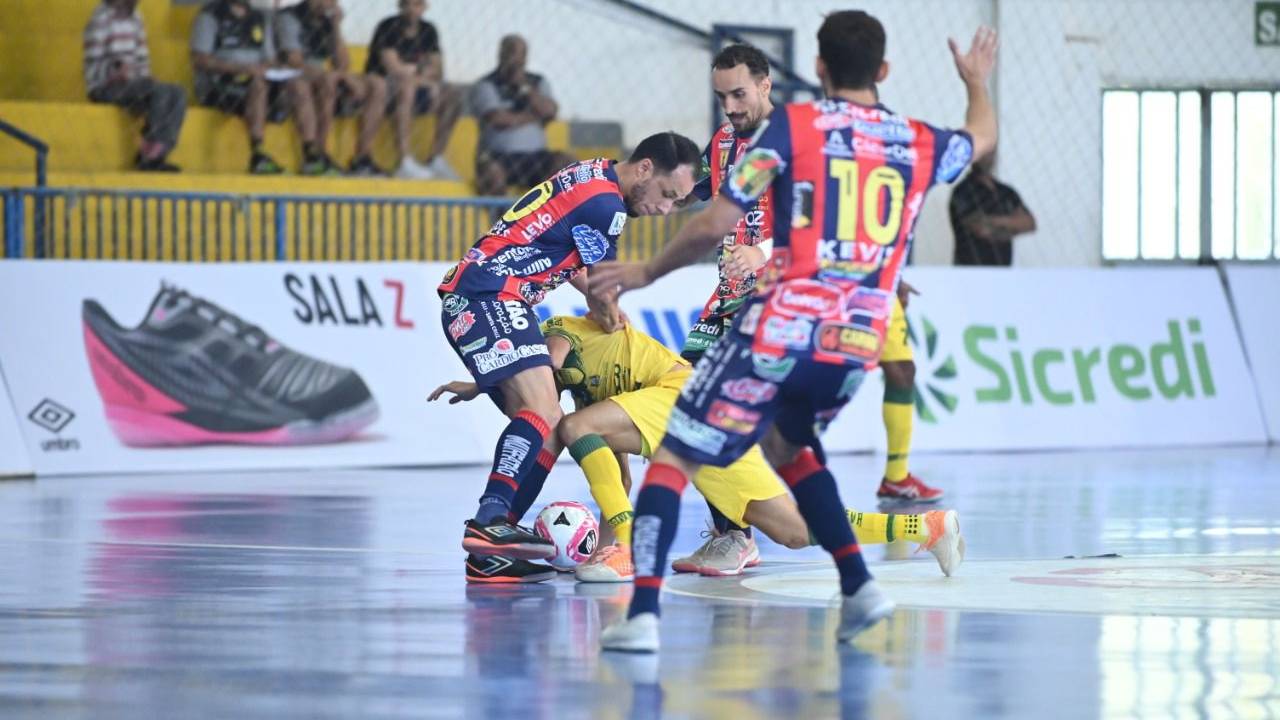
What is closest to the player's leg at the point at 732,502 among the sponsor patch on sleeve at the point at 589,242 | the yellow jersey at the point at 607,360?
the yellow jersey at the point at 607,360

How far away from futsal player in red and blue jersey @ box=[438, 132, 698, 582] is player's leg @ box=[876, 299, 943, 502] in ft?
11.1

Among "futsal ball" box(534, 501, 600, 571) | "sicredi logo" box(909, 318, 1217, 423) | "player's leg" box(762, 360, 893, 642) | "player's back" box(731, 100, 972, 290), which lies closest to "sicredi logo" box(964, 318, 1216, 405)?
"sicredi logo" box(909, 318, 1217, 423)

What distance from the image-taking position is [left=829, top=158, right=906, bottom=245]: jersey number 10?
5.89 m

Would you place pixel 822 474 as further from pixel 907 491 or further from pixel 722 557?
pixel 907 491

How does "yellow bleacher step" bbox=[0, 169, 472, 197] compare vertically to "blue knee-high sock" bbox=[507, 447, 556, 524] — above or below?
above

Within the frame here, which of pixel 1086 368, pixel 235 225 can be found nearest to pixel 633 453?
pixel 235 225

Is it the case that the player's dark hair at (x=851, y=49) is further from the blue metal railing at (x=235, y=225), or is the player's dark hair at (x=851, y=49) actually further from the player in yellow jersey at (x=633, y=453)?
the blue metal railing at (x=235, y=225)

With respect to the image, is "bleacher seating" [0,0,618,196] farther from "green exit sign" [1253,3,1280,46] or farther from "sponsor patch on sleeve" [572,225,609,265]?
"green exit sign" [1253,3,1280,46]

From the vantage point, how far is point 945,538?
762cm

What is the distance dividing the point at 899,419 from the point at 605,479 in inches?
168

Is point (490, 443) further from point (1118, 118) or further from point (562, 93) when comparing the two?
point (1118, 118)

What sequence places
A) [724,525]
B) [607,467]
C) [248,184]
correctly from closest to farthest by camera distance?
1. [607,467]
2. [724,525]
3. [248,184]

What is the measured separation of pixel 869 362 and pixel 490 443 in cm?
929

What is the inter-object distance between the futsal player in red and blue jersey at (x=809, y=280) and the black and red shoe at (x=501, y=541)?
1841mm
